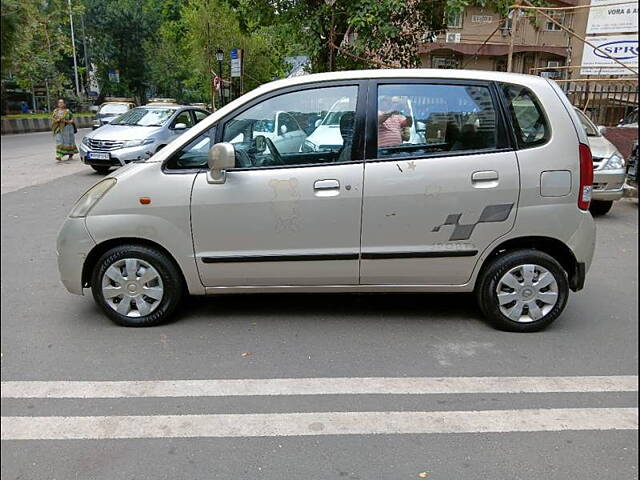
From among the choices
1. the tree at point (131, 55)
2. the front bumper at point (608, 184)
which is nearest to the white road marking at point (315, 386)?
the front bumper at point (608, 184)

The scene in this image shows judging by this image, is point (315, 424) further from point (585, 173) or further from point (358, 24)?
point (358, 24)

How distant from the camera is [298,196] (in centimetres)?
387

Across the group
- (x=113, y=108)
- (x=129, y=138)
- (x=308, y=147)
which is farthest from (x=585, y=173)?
(x=113, y=108)

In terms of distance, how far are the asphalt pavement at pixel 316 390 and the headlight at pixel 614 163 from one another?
4.03m

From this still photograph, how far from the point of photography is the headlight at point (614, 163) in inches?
328

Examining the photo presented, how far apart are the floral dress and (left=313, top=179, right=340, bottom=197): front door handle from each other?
1211 cm

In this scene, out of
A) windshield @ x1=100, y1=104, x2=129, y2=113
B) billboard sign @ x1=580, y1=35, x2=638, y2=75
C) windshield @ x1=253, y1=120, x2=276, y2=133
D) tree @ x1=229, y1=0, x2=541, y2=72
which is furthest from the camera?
windshield @ x1=100, y1=104, x2=129, y2=113

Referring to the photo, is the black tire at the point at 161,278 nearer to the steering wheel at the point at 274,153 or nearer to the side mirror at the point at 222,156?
the side mirror at the point at 222,156

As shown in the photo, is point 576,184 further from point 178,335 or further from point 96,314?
point 96,314

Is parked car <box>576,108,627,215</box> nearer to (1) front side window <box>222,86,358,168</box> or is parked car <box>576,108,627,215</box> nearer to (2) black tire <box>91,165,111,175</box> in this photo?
Result: (1) front side window <box>222,86,358,168</box>

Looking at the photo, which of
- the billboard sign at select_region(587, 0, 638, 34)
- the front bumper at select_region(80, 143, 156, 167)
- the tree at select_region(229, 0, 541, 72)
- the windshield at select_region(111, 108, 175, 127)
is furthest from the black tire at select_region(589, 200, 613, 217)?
the windshield at select_region(111, 108, 175, 127)

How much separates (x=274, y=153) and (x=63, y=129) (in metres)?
12.4

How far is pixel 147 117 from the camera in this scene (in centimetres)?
1376

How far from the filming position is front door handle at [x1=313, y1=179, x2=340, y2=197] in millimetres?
3852
